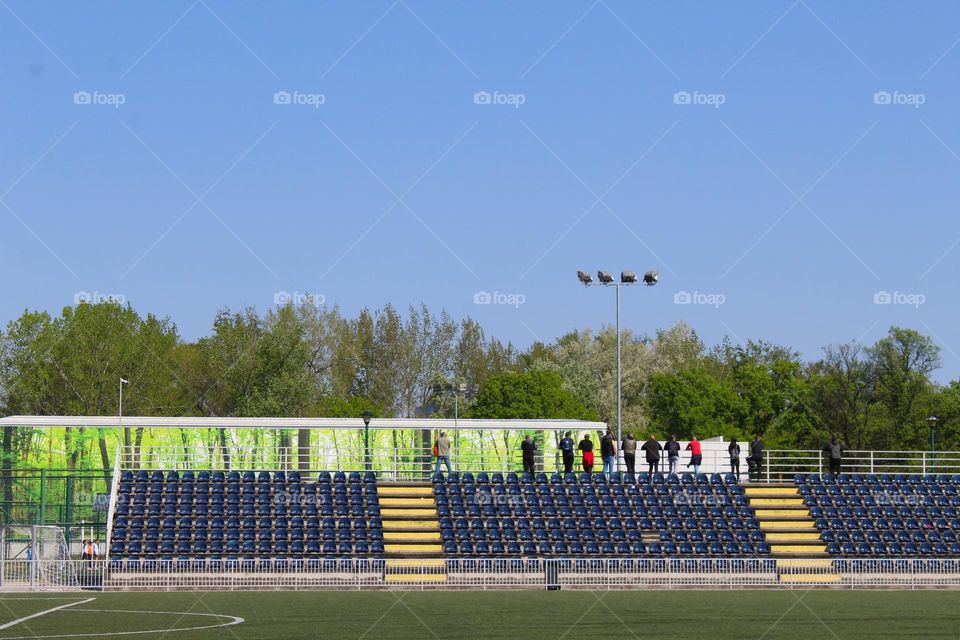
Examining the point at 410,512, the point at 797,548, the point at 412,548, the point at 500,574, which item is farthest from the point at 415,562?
the point at 797,548

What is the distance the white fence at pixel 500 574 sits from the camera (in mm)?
35906

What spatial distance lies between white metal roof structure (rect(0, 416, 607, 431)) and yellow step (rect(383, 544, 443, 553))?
1252cm

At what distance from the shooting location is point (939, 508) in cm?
4525

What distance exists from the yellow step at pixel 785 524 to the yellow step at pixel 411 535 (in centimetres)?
1032

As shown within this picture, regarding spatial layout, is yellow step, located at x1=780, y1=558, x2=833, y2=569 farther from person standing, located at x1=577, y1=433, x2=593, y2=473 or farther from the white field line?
the white field line

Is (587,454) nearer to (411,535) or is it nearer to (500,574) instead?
(411,535)

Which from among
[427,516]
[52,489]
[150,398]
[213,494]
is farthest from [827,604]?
[150,398]

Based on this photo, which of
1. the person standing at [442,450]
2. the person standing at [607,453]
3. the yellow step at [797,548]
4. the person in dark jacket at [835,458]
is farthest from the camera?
the person in dark jacket at [835,458]

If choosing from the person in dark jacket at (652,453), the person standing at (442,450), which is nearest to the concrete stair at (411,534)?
the person standing at (442,450)

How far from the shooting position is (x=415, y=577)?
37375 mm

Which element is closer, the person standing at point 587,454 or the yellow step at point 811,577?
the yellow step at point 811,577

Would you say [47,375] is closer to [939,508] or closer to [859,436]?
[859,436]

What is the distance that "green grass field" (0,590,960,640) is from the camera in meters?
23.2

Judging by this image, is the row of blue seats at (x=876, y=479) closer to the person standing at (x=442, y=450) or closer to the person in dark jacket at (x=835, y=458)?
the person in dark jacket at (x=835, y=458)
